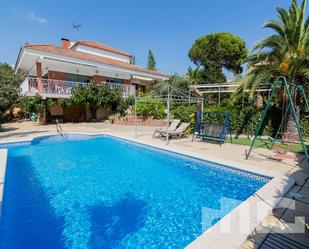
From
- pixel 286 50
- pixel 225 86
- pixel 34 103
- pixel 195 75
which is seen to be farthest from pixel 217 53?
pixel 34 103

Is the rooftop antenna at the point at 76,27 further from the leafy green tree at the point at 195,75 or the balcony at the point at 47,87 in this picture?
the leafy green tree at the point at 195,75

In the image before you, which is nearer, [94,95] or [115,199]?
[115,199]

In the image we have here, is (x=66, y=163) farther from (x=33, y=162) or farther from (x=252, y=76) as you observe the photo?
(x=252, y=76)

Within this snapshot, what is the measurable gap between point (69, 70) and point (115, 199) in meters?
20.0

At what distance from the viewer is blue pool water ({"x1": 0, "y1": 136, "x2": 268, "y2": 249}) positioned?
12.8 feet

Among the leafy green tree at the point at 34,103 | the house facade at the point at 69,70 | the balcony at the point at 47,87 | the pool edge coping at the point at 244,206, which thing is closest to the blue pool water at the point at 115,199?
the pool edge coping at the point at 244,206

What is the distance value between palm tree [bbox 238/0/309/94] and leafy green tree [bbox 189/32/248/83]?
16.5m

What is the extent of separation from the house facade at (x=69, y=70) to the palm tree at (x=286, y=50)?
49.8 feet

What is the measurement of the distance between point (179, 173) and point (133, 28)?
22016 millimetres

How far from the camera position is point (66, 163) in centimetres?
871

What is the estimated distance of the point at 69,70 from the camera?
70.3 feet

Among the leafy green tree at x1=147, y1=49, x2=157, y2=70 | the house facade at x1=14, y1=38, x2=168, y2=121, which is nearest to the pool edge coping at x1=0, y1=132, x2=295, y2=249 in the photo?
the house facade at x1=14, y1=38, x2=168, y2=121

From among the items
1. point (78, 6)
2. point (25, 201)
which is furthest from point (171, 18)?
point (25, 201)

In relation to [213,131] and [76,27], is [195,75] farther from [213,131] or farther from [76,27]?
[76,27]
